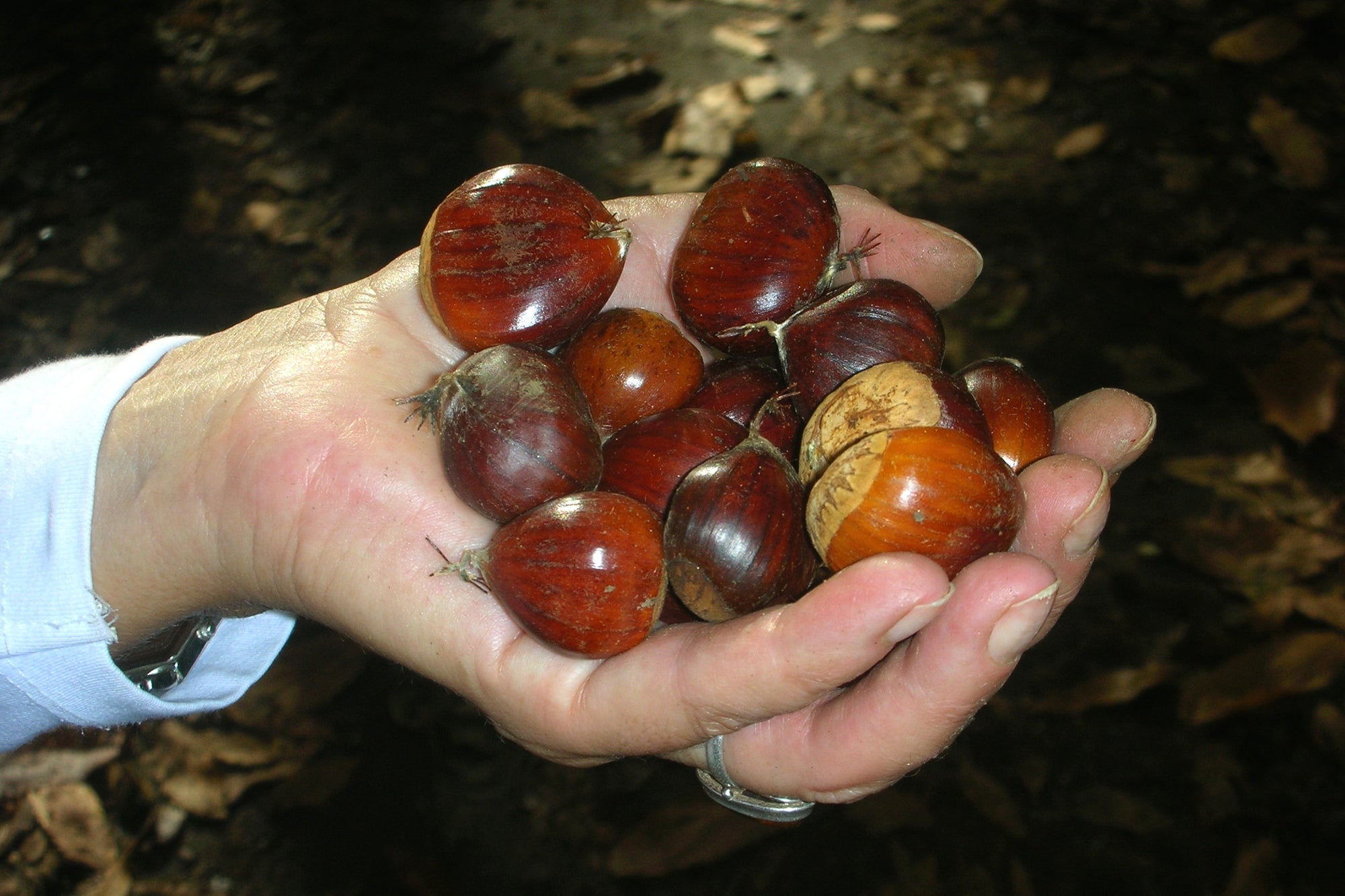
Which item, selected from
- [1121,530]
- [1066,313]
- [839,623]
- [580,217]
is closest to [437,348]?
[580,217]

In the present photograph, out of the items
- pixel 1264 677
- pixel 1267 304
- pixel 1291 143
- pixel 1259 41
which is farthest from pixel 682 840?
pixel 1259 41

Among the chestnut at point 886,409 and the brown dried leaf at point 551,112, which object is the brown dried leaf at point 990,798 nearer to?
the chestnut at point 886,409

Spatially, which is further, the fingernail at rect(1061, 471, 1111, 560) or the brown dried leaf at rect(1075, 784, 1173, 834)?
the brown dried leaf at rect(1075, 784, 1173, 834)

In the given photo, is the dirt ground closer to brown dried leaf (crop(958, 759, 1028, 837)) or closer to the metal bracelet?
brown dried leaf (crop(958, 759, 1028, 837))

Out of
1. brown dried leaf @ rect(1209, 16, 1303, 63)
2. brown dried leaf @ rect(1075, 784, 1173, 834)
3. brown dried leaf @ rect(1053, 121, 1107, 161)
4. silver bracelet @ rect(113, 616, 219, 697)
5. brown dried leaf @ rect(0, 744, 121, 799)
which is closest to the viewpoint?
silver bracelet @ rect(113, 616, 219, 697)

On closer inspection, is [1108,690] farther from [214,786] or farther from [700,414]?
[214,786]

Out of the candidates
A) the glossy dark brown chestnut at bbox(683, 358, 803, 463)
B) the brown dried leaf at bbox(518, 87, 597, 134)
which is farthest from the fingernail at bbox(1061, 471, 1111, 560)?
the brown dried leaf at bbox(518, 87, 597, 134)

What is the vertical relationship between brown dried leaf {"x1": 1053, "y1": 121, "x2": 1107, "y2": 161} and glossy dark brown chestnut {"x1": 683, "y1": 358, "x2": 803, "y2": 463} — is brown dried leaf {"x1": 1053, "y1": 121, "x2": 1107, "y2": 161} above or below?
below

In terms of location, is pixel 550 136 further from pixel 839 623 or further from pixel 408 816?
pixel 839 623
